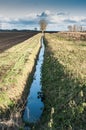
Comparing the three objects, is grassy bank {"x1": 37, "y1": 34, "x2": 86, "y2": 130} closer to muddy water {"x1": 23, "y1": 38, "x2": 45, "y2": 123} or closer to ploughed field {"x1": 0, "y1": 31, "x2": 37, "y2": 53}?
muddy water {"x1": 23, "y1": 38, "x2": 45, "y2": 123}

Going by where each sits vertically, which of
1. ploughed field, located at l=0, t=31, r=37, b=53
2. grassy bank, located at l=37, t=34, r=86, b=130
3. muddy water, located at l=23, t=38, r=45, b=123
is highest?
grassy bank, located at l=37, t=34, r=86, b=130

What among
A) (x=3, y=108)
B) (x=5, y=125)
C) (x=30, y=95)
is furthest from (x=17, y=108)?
(x=30, y=95)

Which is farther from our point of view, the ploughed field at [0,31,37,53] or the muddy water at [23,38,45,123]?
the ploughed field at [0,31,37,53]

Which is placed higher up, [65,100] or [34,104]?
[65,100]

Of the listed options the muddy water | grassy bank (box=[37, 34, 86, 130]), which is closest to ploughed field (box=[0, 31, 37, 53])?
the muddy water

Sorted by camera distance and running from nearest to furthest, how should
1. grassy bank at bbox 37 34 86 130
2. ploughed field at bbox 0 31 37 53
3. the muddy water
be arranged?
1. grassy bank at bbox 37 34 86 130
2. the muddy water
3. ploughed field at bbox 0 31 37 53

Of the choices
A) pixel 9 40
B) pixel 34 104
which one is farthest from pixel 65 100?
pixel 9 40

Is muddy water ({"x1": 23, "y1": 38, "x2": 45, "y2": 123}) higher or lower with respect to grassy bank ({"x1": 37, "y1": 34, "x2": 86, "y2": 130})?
lower

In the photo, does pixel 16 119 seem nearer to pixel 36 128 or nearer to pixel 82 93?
pixel 36 128

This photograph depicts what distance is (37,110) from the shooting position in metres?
16.5

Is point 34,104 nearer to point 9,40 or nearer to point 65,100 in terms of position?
point 65,100

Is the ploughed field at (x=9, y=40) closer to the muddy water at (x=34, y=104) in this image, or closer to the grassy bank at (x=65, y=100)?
the muddy water at (x=34, y=104)

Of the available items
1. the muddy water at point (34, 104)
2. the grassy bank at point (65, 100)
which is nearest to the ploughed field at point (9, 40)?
the muddy water at point (34, 104)

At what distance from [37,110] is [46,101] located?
1.01 meters
